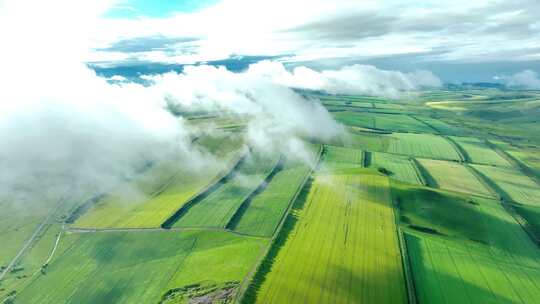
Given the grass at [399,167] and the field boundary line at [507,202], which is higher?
the grass at [399,167]

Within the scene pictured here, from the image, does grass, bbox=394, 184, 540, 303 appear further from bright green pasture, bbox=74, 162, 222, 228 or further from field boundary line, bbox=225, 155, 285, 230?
bright green pasture, bbox=74, 162, 222, 228

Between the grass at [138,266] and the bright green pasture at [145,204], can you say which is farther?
the bright green pasture at [145,204]

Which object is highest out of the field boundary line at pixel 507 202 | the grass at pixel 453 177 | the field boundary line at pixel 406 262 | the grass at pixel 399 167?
the field boundary line at pixel 406 262

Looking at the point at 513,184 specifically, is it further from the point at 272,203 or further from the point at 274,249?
the point at 274,249

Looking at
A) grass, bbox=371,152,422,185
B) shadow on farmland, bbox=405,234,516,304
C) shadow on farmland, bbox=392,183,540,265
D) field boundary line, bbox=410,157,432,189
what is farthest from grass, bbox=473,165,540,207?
shadow on farmland, bbox=405,234,516,304

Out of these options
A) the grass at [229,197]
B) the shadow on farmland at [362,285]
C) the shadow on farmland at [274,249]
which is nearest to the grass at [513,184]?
the shadow on farmland at [274,249]

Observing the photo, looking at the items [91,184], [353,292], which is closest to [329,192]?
[353,292]

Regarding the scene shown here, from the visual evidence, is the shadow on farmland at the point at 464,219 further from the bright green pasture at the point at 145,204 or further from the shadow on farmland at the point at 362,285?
the bright green pasture at the point at 145,204

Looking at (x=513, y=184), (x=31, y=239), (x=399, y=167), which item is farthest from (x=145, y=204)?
(x=513, y=184)
